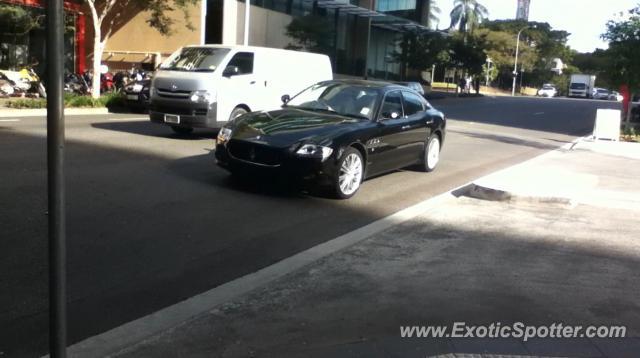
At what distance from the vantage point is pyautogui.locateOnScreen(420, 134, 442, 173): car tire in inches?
458

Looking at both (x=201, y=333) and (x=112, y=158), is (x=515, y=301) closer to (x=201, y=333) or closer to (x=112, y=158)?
(x=201, y=333)

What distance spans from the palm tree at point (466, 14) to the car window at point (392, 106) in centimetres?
6806

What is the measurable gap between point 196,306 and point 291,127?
426cm

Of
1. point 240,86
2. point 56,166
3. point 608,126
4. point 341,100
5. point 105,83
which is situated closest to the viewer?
point 56,166

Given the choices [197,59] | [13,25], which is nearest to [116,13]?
[13,25]

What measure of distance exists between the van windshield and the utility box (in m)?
11.7

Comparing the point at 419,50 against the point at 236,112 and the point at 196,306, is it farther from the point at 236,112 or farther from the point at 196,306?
the point at 196,306

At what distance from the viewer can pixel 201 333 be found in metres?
4.32

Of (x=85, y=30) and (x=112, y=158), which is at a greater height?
(x=85, y=30)

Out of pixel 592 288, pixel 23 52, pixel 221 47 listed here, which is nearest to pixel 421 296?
pixel 592 288

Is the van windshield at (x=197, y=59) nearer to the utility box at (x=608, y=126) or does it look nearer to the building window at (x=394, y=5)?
the utility box at (x=608, y=126)

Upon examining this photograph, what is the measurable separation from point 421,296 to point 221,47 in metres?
10.7

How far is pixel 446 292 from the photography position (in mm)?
5266

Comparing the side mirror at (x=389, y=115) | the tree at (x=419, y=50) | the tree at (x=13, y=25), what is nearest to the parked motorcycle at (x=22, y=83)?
the tree at (x=13, y=25)
